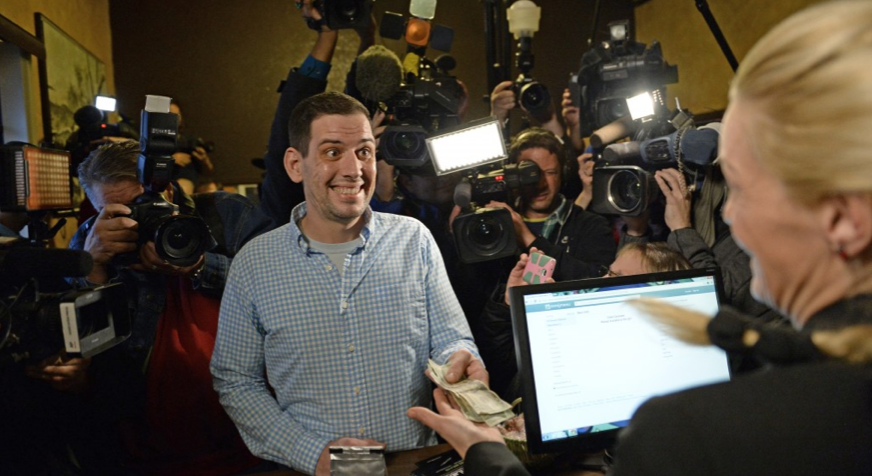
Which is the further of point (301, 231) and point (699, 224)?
point (699, 224)

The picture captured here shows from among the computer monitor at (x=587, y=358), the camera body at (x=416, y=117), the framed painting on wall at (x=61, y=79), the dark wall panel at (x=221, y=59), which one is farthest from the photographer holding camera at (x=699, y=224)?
the dark wall panel at (x=221, y=59)

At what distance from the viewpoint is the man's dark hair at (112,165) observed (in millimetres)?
1938

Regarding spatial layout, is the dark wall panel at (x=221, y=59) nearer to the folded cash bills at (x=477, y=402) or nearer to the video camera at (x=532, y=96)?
the video camera at (x=532, y=96)

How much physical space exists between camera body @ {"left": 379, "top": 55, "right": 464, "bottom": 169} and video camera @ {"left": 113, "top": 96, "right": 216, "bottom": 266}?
66 cm

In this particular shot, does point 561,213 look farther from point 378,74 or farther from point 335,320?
point 335,320

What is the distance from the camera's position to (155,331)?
6.28 feet

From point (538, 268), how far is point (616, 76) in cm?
111

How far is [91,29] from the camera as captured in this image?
496cm

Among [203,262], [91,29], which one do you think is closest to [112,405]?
[203,262]

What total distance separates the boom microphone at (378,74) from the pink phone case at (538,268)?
76 centimetres

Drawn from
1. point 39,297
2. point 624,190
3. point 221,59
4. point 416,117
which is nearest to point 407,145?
point 416,117

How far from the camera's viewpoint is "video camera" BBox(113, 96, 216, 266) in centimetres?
175

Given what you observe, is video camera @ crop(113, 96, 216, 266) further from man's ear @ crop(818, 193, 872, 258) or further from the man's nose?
man's ear @ crop(818, 193, 872, 258)

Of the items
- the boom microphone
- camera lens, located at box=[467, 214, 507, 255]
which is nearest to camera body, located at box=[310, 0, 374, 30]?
the boom microphone
